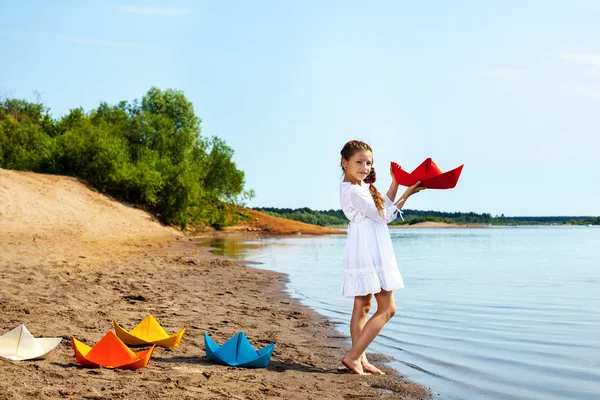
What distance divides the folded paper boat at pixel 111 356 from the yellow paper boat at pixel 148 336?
→ 2.62 ft

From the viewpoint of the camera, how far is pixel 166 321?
A: 7215mm

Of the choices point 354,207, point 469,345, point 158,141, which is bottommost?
point 469,345

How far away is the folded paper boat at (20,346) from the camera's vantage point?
475cm

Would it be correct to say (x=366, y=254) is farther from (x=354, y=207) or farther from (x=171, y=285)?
(x=171, y=285)

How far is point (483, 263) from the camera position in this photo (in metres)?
18.3

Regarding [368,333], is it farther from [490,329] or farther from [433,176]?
[490,329]

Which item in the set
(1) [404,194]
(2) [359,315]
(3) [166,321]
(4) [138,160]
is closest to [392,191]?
(1) [404,194]

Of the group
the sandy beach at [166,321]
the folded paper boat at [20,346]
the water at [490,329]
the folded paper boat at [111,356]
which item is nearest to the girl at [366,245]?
the sandy beach at [166,321]

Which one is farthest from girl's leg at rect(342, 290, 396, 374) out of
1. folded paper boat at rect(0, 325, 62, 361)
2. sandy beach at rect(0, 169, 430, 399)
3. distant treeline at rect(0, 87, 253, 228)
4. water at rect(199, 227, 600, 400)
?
distant treeline at rect(0, 87, 253, 228)

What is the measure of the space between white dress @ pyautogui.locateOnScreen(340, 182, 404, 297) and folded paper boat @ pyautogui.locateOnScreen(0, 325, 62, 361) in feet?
8.39

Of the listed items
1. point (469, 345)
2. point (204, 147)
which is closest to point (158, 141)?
point (204, 147)

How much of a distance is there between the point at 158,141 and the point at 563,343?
39.1m

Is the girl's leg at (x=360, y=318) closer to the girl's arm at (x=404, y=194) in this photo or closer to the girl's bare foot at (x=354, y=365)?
the girl's bare foot at (x=354, y=365)

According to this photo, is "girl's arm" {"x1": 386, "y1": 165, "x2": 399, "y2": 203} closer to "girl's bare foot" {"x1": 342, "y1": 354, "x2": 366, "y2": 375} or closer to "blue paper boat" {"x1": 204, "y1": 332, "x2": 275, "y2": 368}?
"girl's bare foot" {"x1": 342, "y1": 354, "x2": 366, "y2": 375}
